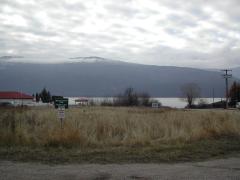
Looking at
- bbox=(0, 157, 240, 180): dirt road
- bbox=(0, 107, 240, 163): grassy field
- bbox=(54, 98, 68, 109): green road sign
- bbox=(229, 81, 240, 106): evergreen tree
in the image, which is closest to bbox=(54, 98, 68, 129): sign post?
bbox=(54, 98, 68, 109): green road sign

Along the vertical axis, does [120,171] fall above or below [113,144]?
below

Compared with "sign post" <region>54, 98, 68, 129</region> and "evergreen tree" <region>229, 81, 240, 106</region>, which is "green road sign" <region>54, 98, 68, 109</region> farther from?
"evergreen tree" <region>229, 81, 240, 106</region>

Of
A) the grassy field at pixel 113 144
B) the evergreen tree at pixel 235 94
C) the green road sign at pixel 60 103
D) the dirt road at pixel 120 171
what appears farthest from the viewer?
the evergreen tree at pixel 235 94

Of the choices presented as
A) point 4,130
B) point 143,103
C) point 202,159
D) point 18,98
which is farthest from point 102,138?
point 18,98

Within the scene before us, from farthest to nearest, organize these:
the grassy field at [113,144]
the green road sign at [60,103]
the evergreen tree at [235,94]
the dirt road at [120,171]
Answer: the evergreen tree at [235,94] < the green road sign at [60,103] < the grassy field at [113,144] < the dirt road at [120,171]

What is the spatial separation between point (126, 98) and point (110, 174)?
106m

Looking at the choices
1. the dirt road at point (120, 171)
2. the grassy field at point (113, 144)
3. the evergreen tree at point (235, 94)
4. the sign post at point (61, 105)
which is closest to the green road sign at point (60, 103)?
the sign post at point (61, 105)

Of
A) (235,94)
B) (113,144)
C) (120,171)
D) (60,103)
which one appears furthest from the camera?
(235,94)

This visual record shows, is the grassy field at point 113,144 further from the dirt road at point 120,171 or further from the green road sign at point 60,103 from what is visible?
the green road sign at point 60,103

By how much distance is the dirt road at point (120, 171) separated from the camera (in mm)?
8734

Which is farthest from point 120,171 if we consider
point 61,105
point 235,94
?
point 235,94

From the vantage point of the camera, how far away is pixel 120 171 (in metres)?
9.42

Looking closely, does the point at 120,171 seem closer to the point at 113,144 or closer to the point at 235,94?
the point at 113,144

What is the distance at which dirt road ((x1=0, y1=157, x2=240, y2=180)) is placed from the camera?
8.73 meters
